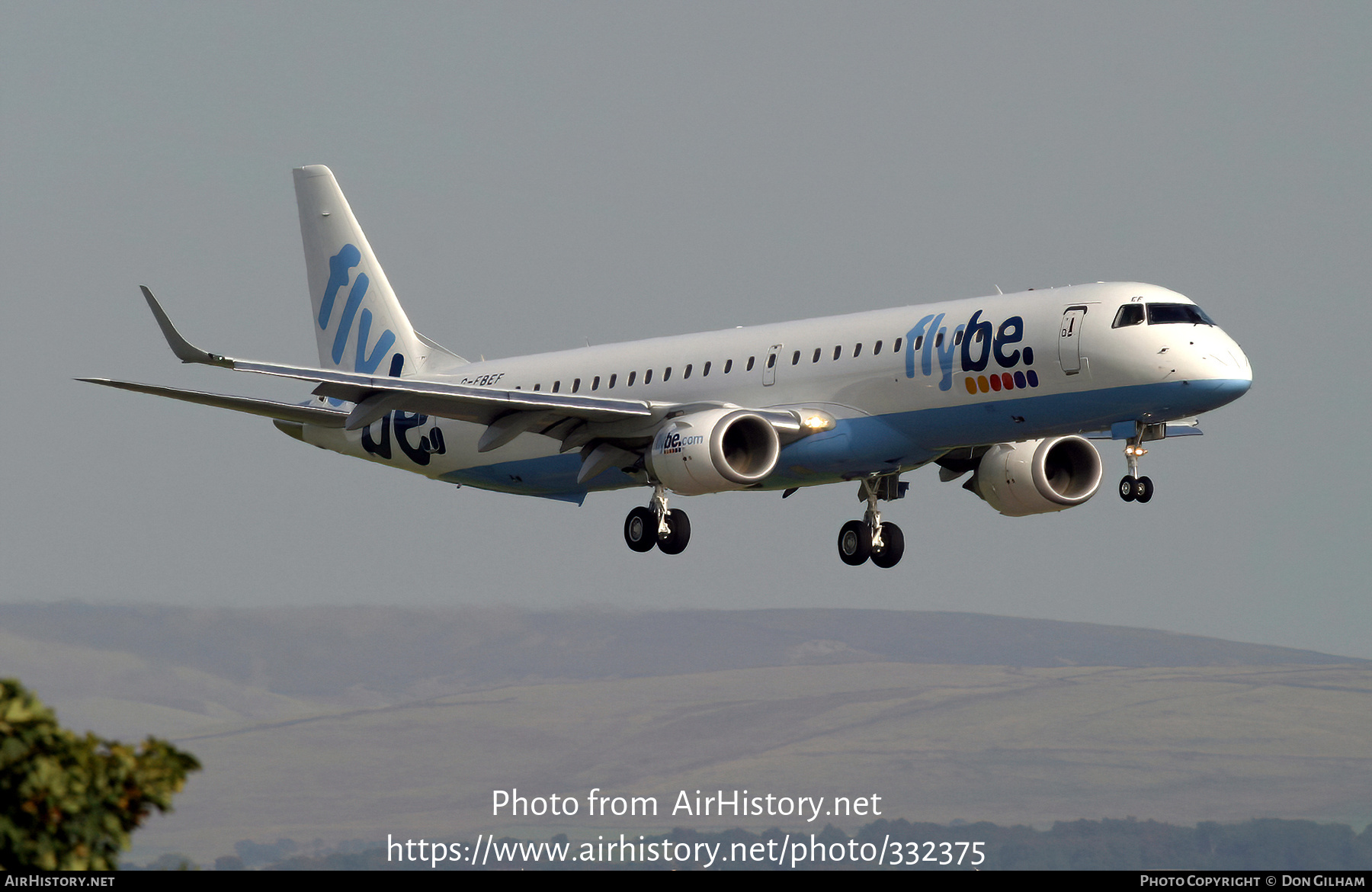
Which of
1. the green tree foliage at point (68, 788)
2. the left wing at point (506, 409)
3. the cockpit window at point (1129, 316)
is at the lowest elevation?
the green tree foliage at point (68, 788)

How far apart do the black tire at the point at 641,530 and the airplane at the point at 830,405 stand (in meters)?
Answer: 0.05

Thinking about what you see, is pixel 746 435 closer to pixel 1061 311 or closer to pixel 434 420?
pixel 1061 311

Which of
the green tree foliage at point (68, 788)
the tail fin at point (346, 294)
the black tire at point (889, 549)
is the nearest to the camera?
the green tree foliage at point (68, 788)

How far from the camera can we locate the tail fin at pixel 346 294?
188ft

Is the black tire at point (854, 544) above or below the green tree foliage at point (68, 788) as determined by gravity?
above

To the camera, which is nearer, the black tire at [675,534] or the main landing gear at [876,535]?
the black tire at [675,534]

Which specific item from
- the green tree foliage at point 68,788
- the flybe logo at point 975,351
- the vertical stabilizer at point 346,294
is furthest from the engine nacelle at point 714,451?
the green tree foliage at point 68,788

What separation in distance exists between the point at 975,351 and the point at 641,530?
1006 centimetres

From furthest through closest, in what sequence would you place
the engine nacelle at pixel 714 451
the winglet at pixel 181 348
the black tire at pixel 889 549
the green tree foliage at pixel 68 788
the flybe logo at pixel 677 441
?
1. the black tire at pixel 889 549
2. the flybe logo at pixel 677 441
3. the engine nacelle at pixel 714 451
4. the winglet at pixel 181 348
5. the green tree foliage at pixel 68 788

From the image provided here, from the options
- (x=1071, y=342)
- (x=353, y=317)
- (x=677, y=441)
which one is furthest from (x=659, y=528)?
(x=353, y=317)

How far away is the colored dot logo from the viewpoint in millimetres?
39781

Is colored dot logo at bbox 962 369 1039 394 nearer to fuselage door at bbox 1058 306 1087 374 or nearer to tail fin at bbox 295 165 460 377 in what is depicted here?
fuselage door at bbox 1058 306 1087 374

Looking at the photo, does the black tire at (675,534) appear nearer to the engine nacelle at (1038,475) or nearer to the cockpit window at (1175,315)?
the engine nacelle at (1038,475)
